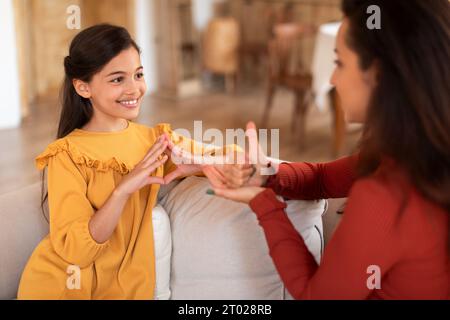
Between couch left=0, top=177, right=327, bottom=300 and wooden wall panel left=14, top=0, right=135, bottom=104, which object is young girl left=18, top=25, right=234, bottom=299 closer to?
couch left=0, top=177, right=327, bottom=300

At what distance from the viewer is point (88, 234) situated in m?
1.44

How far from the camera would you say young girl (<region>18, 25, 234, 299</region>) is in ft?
4.80

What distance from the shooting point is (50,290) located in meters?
1.53

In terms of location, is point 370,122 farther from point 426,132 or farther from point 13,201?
point 13,201

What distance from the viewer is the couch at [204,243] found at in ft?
5.09

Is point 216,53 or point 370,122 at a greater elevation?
point 370,122

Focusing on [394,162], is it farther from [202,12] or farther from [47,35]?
[202,12]

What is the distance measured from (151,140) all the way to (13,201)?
0.41 m

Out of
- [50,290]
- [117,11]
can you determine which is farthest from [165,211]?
[117,11]

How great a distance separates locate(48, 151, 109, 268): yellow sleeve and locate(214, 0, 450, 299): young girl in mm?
488

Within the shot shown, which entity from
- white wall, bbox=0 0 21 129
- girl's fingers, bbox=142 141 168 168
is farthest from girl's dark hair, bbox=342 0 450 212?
white wall, bbox=0 0 21 129

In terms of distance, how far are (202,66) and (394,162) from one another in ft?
16.7

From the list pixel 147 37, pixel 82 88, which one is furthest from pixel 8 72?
pixel 82 88

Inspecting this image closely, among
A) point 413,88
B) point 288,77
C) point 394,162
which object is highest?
point 413,88
